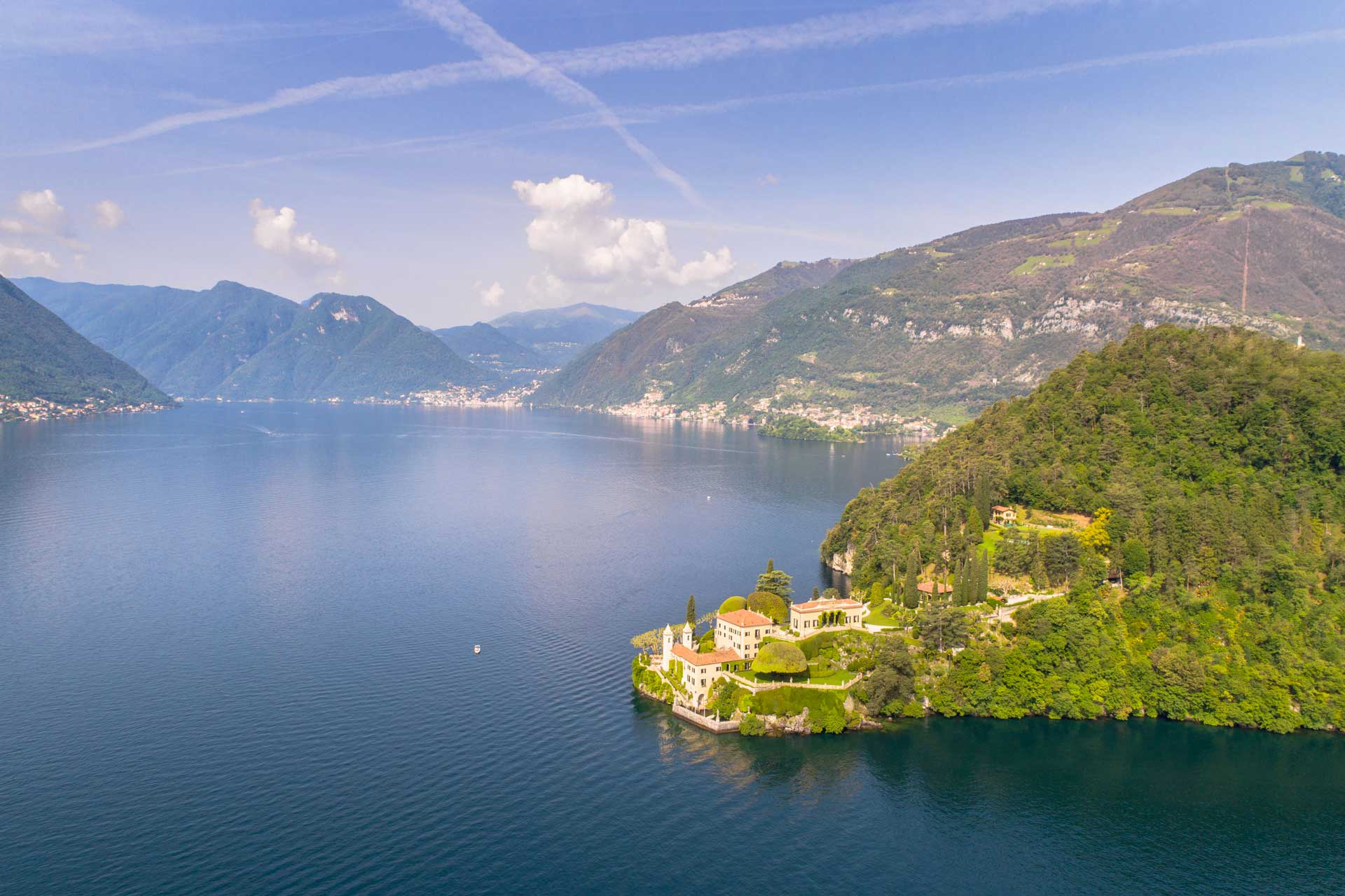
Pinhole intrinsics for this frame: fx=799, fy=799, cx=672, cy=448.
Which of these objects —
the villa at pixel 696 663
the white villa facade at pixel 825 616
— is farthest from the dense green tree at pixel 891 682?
the villa at pixel 696 663

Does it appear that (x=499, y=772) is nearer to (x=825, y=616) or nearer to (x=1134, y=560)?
(x=825, y=616)

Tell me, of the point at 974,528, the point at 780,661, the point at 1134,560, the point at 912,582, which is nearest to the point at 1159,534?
the point at 1134,560

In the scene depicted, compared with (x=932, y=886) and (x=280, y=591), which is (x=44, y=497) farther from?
(x=932, y=886)

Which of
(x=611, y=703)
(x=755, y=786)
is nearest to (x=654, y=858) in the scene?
(x=755, y=786)

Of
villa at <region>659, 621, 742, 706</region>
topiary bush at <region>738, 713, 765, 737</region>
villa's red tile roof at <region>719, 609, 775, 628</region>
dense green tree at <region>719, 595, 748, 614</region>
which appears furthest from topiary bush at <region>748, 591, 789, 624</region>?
topiary bush at <region>738, 713, 765, 737</region>

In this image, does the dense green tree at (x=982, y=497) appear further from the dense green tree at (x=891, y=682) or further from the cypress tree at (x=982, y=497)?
the dense green tree at (x=891, y=682)
